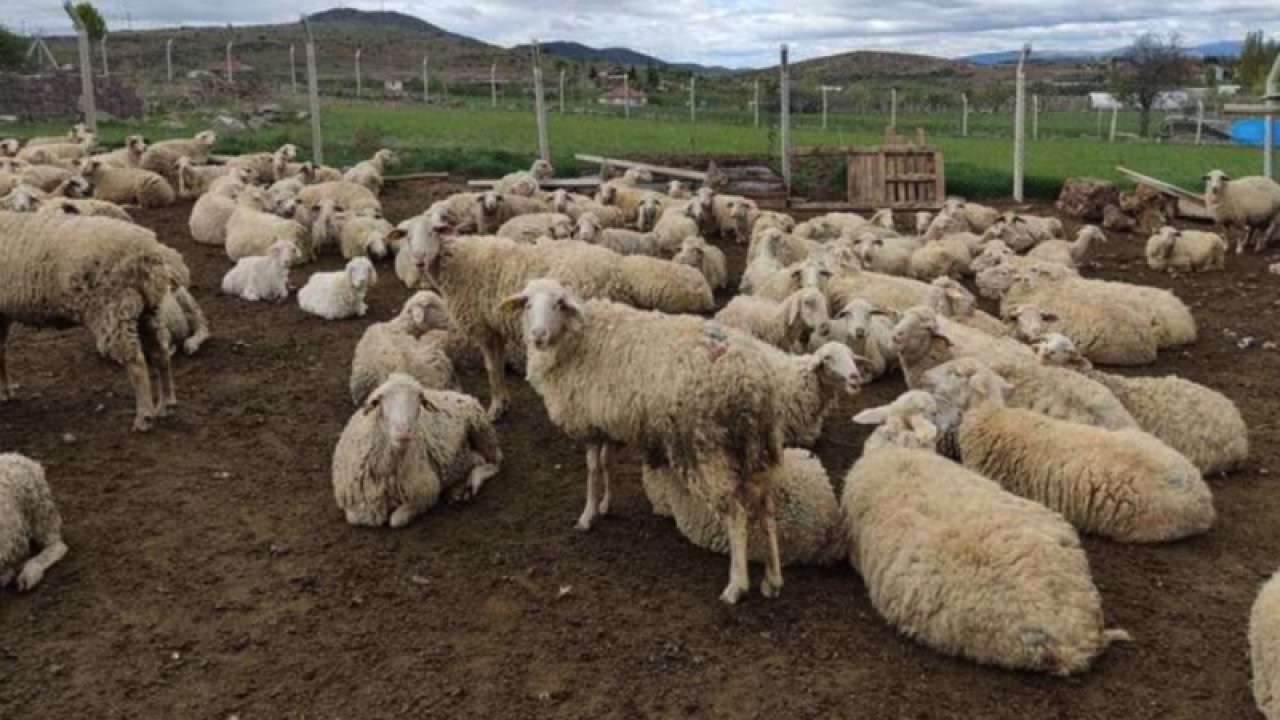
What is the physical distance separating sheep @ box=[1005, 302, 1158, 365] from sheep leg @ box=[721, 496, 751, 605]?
5.27m

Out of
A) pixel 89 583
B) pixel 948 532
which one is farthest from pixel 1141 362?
pixel 89 583

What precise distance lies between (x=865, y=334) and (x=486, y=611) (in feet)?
15.5

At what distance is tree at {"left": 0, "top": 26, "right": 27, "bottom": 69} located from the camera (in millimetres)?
48875

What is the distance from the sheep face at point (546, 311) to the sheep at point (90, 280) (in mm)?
3627

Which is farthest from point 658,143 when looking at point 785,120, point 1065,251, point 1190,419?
→ point 1190,419

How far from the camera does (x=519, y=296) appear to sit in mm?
6508

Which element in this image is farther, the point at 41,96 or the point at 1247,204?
the point at 41,96

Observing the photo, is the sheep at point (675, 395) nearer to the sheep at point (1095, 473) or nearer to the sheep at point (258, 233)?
the sheep at point (1095, 473)

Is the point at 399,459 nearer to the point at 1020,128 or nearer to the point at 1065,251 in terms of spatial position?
the point at 1065,251

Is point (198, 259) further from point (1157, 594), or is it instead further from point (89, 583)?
point (1157, 594)

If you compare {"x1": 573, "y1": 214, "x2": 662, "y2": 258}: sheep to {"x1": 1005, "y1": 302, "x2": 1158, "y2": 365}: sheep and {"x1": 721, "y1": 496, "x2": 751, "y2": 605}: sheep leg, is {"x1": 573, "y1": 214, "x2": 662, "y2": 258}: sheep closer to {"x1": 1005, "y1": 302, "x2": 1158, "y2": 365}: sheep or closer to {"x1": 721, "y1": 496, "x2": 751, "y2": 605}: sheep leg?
{"x1": 1005, "y1": 302, "x2": 1158, "y2": 365}: sheep

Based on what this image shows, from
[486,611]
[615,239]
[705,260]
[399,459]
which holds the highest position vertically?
[615,239]

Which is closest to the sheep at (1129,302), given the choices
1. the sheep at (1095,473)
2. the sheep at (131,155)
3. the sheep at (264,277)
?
the sheep at (1095,473)

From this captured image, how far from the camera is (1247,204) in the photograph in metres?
15.9
